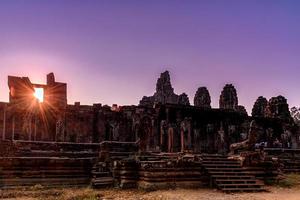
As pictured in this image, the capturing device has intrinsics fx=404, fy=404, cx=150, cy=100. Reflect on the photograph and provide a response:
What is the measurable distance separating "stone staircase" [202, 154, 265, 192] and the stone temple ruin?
0.05 m

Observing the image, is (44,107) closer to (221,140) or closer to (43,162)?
(43,162)

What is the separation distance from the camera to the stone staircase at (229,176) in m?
18.7

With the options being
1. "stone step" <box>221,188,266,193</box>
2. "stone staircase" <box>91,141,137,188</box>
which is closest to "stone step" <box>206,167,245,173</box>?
"stone step" <box>221,188,266,193</box>

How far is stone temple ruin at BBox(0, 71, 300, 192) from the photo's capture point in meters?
20.0

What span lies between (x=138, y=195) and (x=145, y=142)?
237 inches

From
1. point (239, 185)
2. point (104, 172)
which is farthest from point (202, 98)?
point (239, 185)

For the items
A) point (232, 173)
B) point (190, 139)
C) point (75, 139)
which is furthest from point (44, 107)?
point (232, 173)

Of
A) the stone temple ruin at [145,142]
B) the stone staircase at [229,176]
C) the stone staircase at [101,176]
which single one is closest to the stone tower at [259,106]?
the stone temple ruin at [145,142]

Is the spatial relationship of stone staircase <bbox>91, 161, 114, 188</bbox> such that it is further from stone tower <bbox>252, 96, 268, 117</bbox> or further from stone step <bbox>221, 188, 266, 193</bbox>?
stone tower <bbox>252, 96, 268, 117</bbox>

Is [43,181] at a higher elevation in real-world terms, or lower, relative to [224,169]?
lower

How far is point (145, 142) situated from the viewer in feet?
76.0

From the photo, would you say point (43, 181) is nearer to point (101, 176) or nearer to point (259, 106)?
point (101, 176)

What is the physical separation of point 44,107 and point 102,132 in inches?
228

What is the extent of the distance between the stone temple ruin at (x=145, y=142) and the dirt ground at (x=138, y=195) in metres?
0.85
